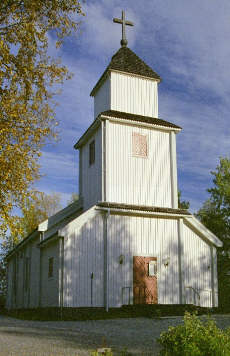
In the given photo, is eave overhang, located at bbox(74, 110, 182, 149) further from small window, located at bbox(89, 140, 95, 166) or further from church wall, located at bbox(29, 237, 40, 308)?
church wall, located at bbox(29, 237, 40, 308)

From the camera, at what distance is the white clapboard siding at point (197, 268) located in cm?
2048

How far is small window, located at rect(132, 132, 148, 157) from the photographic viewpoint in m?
21.5

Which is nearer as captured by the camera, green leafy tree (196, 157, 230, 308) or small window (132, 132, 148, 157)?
small window (132, 132, 148, 157)

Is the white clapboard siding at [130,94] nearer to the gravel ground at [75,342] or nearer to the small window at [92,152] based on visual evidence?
the small window at [92,152]

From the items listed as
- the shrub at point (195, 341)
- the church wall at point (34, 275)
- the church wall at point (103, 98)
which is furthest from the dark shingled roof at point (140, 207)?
the shrub at point (195, 341)

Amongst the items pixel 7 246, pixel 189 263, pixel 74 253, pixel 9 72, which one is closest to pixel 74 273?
pixel 74 253

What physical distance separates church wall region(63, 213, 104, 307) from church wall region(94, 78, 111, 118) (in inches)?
266

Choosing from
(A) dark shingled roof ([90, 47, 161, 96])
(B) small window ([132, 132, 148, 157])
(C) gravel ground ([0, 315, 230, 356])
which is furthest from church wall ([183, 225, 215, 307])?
(A) dark shingled roof ([90, 47, 161, 96])

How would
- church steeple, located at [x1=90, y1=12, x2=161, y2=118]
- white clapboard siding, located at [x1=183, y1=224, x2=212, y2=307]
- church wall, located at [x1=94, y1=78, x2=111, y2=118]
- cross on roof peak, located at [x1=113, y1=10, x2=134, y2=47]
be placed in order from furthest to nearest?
cross on roof peak, located at [x1=113, y1=10, x2=134, y2=47]
church wall, located at [x1=94, y1=78, x2=111, y2=118]
church steeple, located at [x1=90, y1=12, x2=161, y2=118]
white clapboard siding, located at [x1=183, y1=224, x2=212, y2=307]

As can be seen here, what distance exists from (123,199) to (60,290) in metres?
4.93

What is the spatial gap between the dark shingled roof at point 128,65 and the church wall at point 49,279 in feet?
30.0

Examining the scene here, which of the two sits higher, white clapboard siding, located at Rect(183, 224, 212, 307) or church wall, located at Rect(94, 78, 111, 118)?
church wall, located at Rect(94, 78, 111, 118)

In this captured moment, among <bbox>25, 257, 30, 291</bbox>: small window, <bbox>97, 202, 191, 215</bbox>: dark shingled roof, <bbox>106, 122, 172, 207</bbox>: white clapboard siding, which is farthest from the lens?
<bbox>25, 257, 30, 291</bbox>: small window

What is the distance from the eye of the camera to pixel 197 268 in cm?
2089
